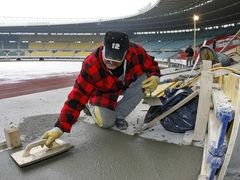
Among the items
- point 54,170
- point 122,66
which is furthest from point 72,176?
point 122,66

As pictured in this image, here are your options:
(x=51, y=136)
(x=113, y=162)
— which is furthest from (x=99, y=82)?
(x=113, y=162)

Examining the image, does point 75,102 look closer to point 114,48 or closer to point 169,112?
point 114,48

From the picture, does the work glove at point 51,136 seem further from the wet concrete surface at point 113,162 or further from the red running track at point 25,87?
the red running track at point 25,87

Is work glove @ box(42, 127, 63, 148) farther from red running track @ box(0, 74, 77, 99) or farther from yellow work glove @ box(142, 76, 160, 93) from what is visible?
red running track @ box(0, 74, 77, 99)

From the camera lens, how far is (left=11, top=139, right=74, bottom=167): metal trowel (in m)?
2.44

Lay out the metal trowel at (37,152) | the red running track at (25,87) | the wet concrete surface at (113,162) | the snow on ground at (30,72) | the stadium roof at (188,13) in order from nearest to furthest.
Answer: the wet concrete surface at (113,162) → the metal trowel at (37,152) → the red running track at (25,87) → the snow on ground at (30,72) → the stadium roof at (188,13)

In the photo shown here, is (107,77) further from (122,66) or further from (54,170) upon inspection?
(54,170)

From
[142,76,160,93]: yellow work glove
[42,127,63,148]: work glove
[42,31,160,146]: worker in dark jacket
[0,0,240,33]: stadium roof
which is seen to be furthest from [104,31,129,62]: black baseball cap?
[0,0,240,33]: stadium roof

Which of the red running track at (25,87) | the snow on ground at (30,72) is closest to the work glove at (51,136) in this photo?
the red running track at (25,87)

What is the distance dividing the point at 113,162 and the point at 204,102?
3.98 ft

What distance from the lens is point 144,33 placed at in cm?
4109

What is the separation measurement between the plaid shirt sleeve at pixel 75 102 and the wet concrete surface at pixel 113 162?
357 millimetres

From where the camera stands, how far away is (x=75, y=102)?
2715mm

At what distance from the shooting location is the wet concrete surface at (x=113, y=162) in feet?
7.25
